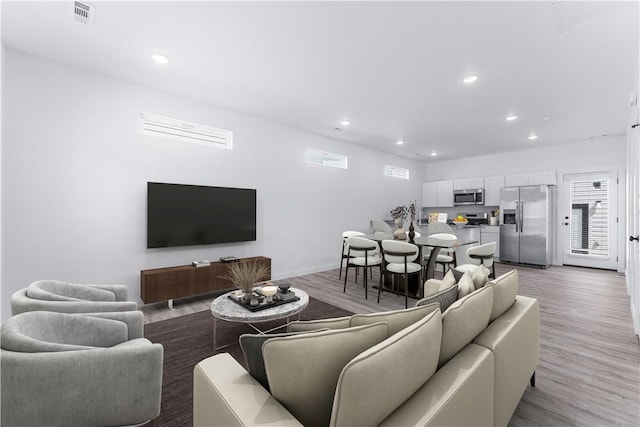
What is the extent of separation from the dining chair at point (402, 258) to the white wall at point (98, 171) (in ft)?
6.69

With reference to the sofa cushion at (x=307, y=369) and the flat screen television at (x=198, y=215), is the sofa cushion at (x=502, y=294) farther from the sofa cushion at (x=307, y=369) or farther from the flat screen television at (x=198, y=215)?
the flat screen television at (x=198, y=215)

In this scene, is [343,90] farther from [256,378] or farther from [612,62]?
[256,378]

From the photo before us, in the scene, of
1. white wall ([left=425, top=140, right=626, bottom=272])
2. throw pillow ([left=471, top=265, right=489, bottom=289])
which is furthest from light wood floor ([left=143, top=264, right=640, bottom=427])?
white wall ([left=425, top=140, right=626, bottom=272])

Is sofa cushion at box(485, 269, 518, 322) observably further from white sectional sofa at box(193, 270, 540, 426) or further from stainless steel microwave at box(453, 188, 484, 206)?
stainless steel microwave at box(453, 188, 484, 206)

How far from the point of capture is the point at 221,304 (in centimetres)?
259

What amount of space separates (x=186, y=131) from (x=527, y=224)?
7.14 m

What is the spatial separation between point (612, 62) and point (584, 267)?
5.13 meters

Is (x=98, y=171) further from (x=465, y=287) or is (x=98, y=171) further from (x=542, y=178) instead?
(x=542, y=178)

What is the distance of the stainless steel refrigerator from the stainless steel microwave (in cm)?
54

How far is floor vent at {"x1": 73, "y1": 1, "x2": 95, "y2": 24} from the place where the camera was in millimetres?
2225

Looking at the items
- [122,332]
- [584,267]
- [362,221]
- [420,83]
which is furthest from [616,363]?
[584,267]

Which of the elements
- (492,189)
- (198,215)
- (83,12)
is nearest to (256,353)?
(83,12)

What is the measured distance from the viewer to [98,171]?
3.34 m

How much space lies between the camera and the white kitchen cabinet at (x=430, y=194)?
827 centimetres
